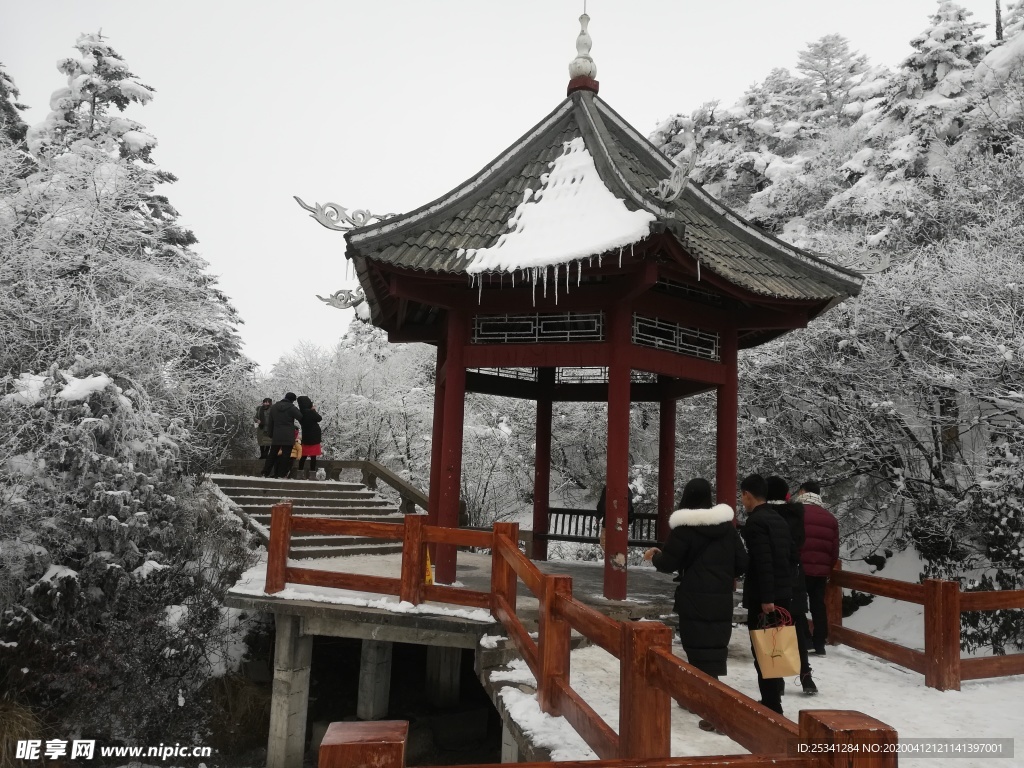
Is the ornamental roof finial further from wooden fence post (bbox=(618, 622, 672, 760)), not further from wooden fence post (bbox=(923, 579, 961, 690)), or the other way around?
wooden fence post (bbox=(618, 622, 672, 760))

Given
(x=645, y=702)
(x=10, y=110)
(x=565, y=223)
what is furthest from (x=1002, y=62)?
(x=10, y=110)

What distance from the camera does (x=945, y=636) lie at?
5570 millimetres

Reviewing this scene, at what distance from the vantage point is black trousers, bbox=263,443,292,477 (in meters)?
13.3

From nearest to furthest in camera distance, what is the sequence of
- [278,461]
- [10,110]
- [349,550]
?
[349,550], [278,461], [10,110]

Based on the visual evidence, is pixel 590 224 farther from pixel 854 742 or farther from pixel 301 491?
pixel 301 491

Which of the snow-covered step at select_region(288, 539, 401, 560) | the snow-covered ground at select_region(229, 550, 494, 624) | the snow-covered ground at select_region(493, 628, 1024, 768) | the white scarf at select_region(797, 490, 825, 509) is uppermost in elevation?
the white scarf at select_region(797, 490, 825, 509)

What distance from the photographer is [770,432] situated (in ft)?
45.0

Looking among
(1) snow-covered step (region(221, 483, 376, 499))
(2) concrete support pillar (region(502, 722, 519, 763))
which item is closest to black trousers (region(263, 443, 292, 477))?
(1) snow-covered step (region(221, 483, 376, 499))

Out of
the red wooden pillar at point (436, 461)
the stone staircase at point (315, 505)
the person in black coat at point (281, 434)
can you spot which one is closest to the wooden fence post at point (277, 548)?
the red wooden pillar at point (436, 461)

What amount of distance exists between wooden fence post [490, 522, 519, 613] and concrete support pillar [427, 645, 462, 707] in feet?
11.4

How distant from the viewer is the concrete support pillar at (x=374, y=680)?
8.26 meters

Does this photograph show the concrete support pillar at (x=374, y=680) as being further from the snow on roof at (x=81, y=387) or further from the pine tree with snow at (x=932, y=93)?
the pine tree with snow at (x=932, y=93)

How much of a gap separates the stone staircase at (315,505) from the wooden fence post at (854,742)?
8.39 m

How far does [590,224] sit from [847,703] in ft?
15.4
